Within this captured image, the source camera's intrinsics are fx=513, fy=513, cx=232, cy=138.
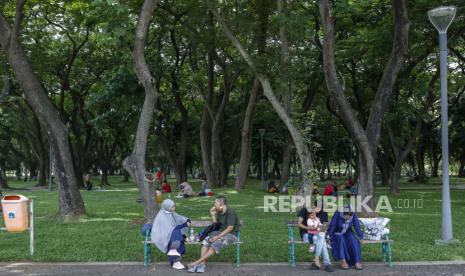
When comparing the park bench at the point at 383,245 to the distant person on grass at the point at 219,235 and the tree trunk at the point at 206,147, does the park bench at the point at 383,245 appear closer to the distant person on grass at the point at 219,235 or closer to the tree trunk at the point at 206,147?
the distant person on grass at the point at 219,235

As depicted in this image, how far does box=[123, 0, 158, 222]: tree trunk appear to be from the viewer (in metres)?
11.9

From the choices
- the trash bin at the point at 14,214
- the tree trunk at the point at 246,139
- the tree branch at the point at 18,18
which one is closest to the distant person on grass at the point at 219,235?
the trash bin at the point at 14,214

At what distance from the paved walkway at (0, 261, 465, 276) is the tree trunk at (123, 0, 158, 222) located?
10.3 ft

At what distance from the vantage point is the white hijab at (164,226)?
28.1 ft

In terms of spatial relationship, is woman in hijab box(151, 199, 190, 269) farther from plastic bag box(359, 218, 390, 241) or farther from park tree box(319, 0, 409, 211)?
park tree box(319, 0, 409, 211)

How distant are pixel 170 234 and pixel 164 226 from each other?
168 mm

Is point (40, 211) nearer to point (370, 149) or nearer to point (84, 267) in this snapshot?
point (84, 267)

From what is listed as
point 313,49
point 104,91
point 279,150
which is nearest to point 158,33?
point 104,91

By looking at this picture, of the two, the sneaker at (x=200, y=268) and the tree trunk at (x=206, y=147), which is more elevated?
the tree trunk at (x=206, y=147)

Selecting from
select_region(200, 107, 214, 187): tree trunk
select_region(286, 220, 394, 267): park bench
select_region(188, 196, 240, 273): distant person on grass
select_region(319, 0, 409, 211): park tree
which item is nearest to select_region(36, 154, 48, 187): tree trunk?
select_region(200, 107, 214, 187): tree trunk

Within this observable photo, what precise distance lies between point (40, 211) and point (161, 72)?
1118cm

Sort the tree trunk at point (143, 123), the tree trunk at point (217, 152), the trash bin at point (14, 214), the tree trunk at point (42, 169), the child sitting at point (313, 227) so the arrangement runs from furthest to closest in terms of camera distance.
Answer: the tree trunk at point (42, 169), the tree trunk at point (217, 152), the tree trunk at point (143, 123), the trash bin at point (14, 214), the child sitting at point (313, 227)

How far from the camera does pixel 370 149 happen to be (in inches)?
501

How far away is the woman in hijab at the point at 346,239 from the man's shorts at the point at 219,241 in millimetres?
1652
